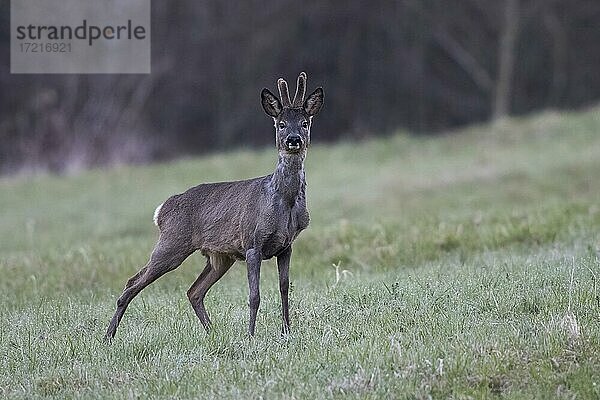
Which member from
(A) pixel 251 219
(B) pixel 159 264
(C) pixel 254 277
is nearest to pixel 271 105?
(A) pixel 251 219

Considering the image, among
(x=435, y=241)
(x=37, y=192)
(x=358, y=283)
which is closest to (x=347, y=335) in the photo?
(x=358, y=283)

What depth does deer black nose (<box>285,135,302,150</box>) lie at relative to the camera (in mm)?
7836

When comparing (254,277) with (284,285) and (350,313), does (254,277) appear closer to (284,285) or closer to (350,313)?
(284,285)

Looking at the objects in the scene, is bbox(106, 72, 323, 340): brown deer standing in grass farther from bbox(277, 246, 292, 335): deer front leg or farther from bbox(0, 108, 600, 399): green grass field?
bbox(0, 108, 600, 399): green grass field

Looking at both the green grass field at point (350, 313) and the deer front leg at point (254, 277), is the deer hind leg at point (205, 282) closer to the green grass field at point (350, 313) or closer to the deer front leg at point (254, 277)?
the green grass field at point (350, 313)

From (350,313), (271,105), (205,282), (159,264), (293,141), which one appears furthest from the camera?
(205,282)

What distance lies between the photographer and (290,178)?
8.08m

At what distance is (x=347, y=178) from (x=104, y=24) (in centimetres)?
1034

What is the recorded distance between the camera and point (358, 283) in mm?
10000

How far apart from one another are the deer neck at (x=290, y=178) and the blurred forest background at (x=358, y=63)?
2710 centimetres

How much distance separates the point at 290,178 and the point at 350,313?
1.24 m

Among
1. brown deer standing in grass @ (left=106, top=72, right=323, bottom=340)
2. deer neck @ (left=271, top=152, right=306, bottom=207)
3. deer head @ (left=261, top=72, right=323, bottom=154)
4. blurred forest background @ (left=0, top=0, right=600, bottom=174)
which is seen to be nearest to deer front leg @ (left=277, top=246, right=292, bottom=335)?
brown deer standing in grass @ (left=106, top=72, right=323, bottom=340)

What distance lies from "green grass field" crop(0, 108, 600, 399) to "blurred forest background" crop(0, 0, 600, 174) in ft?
58.1

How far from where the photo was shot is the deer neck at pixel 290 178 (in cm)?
808
